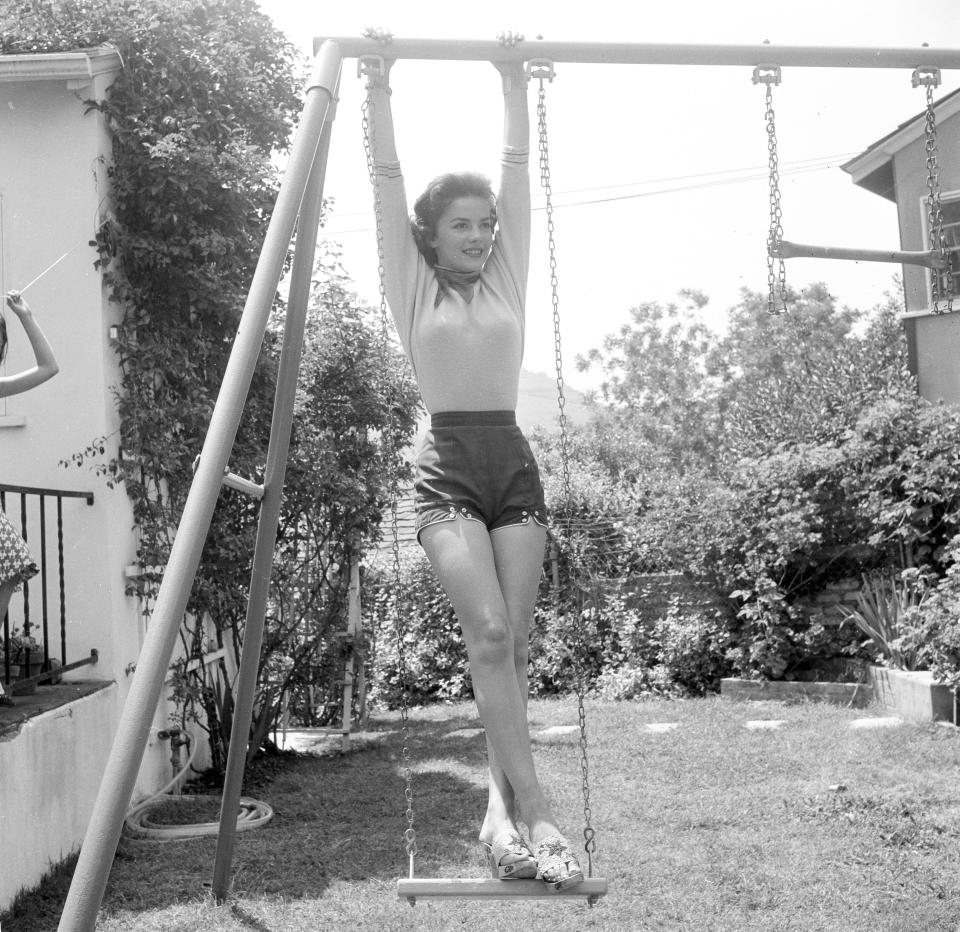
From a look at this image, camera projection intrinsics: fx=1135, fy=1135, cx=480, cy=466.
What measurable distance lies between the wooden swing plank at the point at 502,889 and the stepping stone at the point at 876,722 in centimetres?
520

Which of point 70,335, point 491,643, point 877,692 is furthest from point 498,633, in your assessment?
point 877,692

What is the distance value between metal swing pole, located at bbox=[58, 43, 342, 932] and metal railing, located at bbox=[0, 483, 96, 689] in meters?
2.71

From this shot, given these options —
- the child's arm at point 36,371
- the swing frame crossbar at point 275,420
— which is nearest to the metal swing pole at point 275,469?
the swing frame crossbar at point 275,420

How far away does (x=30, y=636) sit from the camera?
216 inches

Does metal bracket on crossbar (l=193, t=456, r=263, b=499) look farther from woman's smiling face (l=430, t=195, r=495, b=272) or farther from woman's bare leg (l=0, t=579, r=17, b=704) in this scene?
woman's bare leg (l=0, t=579, r=17, b=704)

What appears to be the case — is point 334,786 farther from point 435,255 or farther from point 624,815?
point 435,255

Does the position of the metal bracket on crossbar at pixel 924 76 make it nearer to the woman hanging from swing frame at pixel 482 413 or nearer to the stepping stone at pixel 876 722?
the woman hanging from swing frame at pixel 482 413

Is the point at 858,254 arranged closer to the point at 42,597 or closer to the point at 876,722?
the point at 876,722

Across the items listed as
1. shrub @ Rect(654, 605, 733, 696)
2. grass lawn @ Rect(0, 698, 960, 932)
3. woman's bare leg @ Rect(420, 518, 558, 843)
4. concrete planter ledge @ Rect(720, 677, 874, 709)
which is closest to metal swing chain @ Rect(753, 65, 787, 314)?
woman's bare leg @ Rect(420, 518, 558, 843)

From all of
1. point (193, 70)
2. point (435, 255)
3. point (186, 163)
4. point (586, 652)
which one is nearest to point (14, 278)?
point (186, 163)

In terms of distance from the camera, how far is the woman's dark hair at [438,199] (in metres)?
3.22

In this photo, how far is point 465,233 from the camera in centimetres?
325

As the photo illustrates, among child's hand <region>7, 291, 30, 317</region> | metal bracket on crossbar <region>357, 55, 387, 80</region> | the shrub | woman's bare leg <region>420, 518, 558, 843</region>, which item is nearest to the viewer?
woman's bare leg <region>420, 518, 558, 843</region>

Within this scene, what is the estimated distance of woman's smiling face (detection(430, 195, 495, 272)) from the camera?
3.24 m
